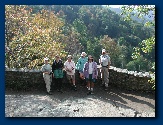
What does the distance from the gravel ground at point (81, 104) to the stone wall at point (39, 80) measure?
0.22 metres

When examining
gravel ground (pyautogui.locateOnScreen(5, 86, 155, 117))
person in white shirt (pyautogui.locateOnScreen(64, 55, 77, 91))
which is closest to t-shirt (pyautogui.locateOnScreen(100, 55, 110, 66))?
gravel ground (pyautogui.locateOnScreen(5, 86, 155, 117))

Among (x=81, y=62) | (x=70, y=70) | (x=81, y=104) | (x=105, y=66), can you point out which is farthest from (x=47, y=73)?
(x=105, y=66)

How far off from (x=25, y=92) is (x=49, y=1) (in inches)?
125

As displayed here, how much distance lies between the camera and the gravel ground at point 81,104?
6.99 m

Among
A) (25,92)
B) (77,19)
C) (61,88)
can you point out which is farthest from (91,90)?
(77,19)

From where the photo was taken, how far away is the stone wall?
8797 millimetres

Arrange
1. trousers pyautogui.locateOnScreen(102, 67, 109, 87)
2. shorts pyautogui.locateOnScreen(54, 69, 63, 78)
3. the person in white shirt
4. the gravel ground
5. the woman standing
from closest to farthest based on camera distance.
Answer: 1. the gravel ground
2. the woman standing
3. shorts pyautogui.locateOnScreen(54, 69, 63, 78)
4. the person in white shirt
5. trousers pyautogui.locateOnScreen(102, 67, 109, 87)

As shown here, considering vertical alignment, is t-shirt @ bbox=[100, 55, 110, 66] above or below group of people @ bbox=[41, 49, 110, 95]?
above

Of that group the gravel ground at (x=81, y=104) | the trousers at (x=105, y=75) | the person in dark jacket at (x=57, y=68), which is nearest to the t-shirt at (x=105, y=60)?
the trousers at (x=105, y=75)

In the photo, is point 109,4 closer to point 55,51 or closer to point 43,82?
point 43,82

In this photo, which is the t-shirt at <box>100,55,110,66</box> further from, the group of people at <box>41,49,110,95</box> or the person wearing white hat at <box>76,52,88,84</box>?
the person wearing white hat at <box>76,52,88,84</box>

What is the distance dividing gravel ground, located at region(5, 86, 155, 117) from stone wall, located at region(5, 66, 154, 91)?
0.22 meters

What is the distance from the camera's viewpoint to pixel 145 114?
22.6 feet

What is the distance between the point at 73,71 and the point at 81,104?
1327mm
